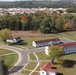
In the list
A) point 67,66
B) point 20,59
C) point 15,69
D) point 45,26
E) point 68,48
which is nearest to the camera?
point 15,69

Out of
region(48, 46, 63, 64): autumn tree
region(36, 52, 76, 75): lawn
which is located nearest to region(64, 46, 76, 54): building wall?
region(36, 52, 76, 75): lawn

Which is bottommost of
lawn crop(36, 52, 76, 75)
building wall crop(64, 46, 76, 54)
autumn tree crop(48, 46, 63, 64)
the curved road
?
lawn crop(36, 52, 76, 75)

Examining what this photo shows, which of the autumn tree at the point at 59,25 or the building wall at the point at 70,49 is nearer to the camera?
the building wall at the point at 70,49

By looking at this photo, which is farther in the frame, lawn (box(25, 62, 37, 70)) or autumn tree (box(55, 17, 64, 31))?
autumn tree (box(55, 17, 64, 31))


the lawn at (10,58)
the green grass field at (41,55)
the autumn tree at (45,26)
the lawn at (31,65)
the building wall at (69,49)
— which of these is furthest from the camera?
the autumn tree at (45,26)

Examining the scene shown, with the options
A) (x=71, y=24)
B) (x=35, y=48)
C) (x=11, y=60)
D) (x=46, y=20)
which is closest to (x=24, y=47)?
(x=35, y=48)

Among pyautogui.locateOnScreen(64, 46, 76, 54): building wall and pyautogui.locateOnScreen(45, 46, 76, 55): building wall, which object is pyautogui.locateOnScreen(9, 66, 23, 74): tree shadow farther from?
pyautogui.locateOnScreen(64, 46, 76, 54): building wall

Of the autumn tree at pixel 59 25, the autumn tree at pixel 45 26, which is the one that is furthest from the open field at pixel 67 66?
the autumn tree at pixel 59 25

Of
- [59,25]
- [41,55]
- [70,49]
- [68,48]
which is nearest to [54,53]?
[41,55]

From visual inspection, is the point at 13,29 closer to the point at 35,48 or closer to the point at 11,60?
the point at 35,48

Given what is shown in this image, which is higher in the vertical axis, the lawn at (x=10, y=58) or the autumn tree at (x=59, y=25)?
the autumn tree at (x=59, y=25)

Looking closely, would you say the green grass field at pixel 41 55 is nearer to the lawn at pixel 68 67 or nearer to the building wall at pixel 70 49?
the lawn at pixel 68 67

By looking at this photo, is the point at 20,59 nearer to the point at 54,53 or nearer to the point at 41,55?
the point at 41,55
